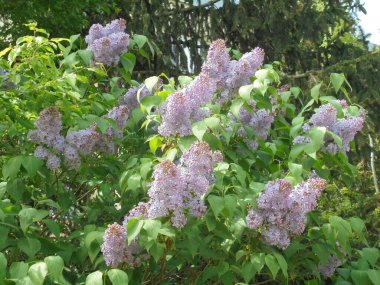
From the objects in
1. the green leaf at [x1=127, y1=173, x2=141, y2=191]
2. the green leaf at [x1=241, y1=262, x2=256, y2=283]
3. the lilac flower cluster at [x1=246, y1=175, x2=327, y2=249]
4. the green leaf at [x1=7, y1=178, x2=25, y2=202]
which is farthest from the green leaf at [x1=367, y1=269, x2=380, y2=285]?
the green leaf at [x1=7, y1=178, x2=25, y2=202]

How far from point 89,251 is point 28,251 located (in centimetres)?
26

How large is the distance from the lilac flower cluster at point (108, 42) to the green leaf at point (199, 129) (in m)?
0.99

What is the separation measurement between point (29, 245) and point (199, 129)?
856 mm

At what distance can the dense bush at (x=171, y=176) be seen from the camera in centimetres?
295

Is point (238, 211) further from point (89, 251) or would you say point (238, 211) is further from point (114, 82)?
point (114, 82)

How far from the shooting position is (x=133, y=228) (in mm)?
2846

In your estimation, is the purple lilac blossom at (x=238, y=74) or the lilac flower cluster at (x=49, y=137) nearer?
the lilac flower cluster at (x=49, y=137)

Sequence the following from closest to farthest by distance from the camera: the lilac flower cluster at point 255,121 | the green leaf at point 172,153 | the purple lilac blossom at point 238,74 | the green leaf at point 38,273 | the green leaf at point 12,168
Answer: the green leaf at point 38,273
the green leaf at point 172,153
the green leaf at point 12,168
the purple lilac blossom at point 238,74
the lilac flower cluster at point 255,121

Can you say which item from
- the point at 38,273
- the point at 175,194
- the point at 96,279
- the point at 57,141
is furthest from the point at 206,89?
the point at 38,273

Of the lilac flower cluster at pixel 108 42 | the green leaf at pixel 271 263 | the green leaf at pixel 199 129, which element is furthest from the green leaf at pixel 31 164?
the green leaf at pixel 271 263

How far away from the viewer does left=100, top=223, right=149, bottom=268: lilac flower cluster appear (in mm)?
2955

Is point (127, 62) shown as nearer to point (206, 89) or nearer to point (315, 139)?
point (206, 89)

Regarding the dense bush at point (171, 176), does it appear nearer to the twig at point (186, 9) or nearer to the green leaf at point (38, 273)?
the green leaf at point (38, 273)

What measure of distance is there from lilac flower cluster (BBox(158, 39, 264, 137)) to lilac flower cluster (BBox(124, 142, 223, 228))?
27 centimetres
